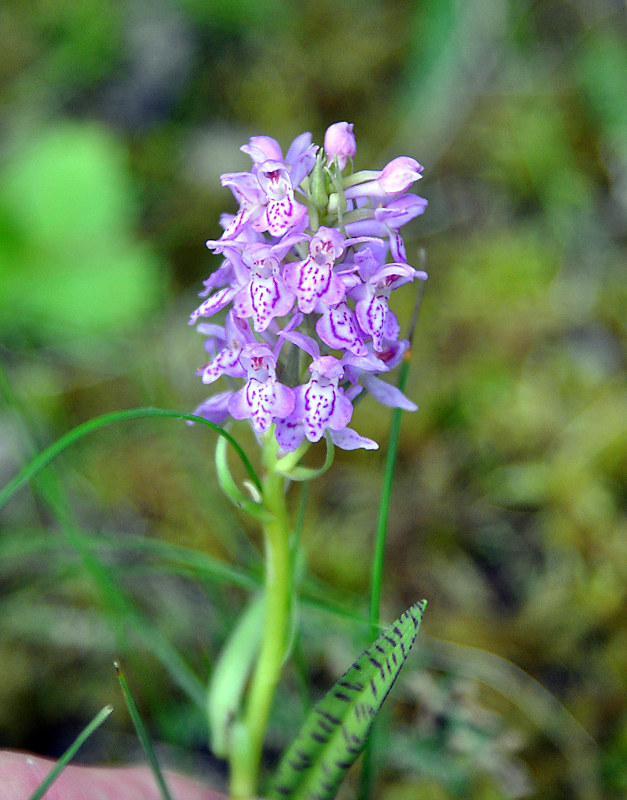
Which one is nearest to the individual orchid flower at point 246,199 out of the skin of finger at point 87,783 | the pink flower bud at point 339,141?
the pink flower bud at point 339,141

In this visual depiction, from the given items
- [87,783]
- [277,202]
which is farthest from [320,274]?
[87,783]

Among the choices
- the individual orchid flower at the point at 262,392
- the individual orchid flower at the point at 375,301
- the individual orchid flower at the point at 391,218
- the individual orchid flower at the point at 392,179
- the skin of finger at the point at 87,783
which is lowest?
the skin of finger at the point at 87,783

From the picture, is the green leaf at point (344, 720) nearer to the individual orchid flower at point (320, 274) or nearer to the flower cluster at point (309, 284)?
the flower cluster at point (309, 284)

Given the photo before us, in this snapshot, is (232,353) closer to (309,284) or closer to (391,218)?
(309,284)

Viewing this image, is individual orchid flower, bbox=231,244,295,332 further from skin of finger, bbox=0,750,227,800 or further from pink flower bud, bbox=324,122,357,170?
skin of finger, bbox=0,750,227,800

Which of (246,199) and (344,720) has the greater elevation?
(246,199)

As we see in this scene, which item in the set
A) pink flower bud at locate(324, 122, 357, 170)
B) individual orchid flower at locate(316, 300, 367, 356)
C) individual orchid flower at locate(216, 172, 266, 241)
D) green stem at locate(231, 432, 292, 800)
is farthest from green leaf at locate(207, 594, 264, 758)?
pink flower bud at locate(324, 122, 357, 170)
